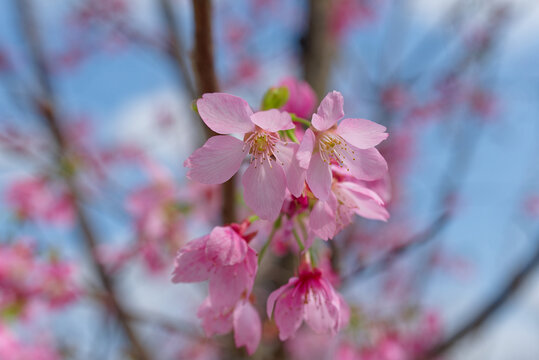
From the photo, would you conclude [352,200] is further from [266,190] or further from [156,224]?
[156,224]

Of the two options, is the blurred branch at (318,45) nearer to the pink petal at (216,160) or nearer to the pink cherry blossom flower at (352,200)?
the pink cherry blossom flower at (352,200)

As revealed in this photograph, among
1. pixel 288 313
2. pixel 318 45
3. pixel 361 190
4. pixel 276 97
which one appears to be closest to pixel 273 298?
pixel 288 313

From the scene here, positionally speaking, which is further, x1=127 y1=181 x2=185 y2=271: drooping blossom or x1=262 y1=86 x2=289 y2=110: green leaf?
x1=127 y1=181 x2=185 y2=271: drooping blossom

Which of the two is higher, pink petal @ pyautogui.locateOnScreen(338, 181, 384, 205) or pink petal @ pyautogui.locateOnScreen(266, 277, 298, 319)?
pink petal @ pyautogui.locateOnScreen(338, 181, 384, 205)

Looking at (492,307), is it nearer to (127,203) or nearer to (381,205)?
(381,205)

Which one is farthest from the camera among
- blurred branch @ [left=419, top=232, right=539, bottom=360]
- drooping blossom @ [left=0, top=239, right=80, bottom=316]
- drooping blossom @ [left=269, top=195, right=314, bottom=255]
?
blurred branch @ [left=419, top=232, right=539, bottom=360]

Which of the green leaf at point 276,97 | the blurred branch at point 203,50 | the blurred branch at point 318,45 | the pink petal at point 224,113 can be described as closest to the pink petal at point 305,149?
the pink petal at point 224,113

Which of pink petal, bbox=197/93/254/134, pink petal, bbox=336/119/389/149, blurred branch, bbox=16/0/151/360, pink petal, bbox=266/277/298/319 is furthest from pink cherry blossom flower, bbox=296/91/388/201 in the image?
blurred branch, bbox=16/0/151/360

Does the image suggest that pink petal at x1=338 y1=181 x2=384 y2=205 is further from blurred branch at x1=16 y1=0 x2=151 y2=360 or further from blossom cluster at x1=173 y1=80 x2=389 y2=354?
blurred branch at x1=16 y1=0 x2=151 y2=360
